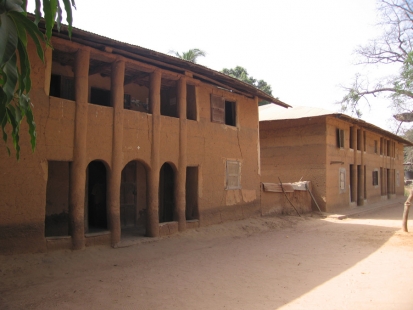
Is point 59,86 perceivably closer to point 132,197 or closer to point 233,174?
point 132,197

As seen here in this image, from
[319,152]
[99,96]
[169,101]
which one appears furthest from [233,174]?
[319,152]

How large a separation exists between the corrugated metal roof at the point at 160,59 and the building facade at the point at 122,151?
32 millimetres

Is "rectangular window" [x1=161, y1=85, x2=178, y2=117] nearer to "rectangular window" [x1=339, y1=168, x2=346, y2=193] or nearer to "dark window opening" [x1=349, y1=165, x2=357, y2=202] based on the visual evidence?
"rectangular window" [x1=339, y1=168, x2=346, y2=193]

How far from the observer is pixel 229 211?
474 inches

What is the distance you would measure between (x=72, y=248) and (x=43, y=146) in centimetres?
225

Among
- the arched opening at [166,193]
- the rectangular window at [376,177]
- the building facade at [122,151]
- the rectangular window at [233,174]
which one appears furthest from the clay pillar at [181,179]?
the rectangular window at [376,177]

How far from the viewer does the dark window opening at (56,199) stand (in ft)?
31.0

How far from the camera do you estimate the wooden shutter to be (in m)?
11.8

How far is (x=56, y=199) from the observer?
9.61 metres

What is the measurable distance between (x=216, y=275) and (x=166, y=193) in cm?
533

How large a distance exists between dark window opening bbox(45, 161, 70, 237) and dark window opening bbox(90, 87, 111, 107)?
2.10 metres

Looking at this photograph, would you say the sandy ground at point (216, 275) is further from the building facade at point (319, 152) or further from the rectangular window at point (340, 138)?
the rectangular window at point (340, 138)

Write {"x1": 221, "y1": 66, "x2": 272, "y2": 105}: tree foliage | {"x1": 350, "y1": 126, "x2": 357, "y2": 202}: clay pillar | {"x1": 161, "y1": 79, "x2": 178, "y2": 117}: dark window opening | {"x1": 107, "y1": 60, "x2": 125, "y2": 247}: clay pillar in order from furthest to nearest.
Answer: {"x1": 221, "y1": 66, "x2": 272, "y2": 105}: tree foliage < {"x1": 350, "y1": 126, "x2": 357, "y2": 202}: clay pillar < {"x1": 161, "y1": 79, "x2": 178, "y2": 117}: dark window opening < {"x1": 107, "y1": 60, "x2": 125, "y2": 247}: clay pillar

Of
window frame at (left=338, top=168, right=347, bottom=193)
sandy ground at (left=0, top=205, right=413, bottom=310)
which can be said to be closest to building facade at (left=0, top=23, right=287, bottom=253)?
sandy ground at (left=0, top=205, right=413, bottom=310)
